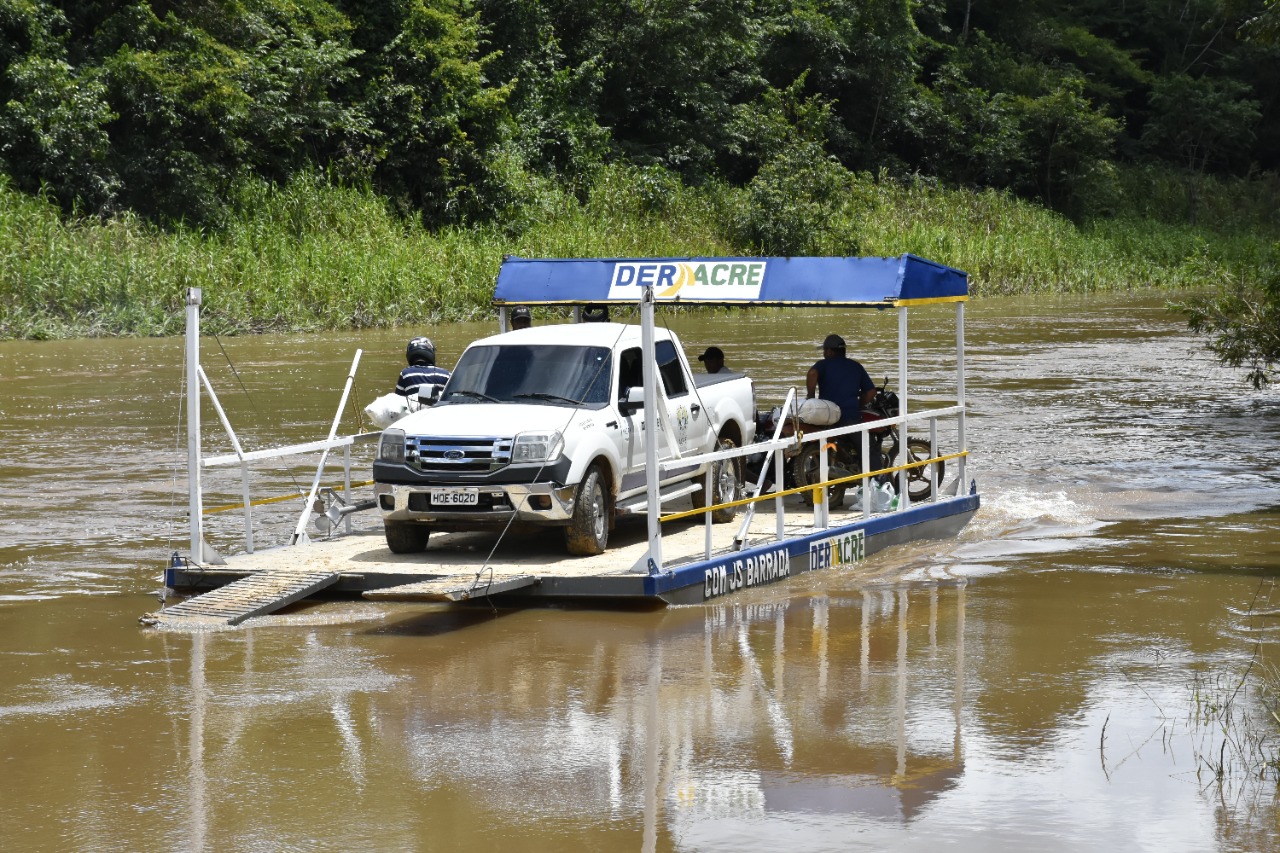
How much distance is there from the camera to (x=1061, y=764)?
26.3 feet

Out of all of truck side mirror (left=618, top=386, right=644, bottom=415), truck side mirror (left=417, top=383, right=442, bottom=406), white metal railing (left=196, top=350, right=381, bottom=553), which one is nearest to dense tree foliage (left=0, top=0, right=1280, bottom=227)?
truck side mirror (left=618, top=386, right=644, bottom=415)

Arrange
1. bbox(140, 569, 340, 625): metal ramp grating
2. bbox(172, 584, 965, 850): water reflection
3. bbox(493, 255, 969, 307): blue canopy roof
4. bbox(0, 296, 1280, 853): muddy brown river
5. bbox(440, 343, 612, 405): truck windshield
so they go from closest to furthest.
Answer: bbox(0, 296, 1280, 853): muddy brown river < bbox(172, 584, 965, 850): water reflection < bbox(140, 569, 340, 625): metal ramp grating < bbox(440, 343, 612, 405): truck windshield < bbox(493, 255, 969, 307): blue canopy roof

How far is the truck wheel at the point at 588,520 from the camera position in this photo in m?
12.3

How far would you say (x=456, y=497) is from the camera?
12.1m

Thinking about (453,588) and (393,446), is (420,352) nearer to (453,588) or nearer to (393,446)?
(393,446)

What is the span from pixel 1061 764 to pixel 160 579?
7.62 m

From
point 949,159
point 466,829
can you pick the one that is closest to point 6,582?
point 466,829

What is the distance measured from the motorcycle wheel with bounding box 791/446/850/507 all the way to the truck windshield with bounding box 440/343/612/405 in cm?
256

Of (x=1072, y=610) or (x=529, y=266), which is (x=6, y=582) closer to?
(x=529, y=266)

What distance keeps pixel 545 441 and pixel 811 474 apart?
394 cm

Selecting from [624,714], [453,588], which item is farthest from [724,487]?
[624,714]

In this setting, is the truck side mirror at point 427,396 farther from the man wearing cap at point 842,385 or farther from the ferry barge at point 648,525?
the man wearing cap at point 842,385

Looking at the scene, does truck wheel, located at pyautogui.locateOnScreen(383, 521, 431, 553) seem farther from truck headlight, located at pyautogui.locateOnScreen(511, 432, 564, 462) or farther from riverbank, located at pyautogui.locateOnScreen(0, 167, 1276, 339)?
riverbank, located at pyautogui.locateOnScreen(0, 167, 1276, 339)

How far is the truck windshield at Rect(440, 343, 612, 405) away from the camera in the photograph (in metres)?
13.0
